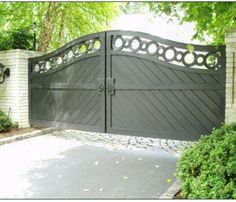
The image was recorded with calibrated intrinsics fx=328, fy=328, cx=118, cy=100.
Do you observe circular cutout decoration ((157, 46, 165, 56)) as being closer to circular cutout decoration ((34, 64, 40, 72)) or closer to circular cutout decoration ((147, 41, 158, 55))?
circular cutout decoration ((147, 41, 158, 55))

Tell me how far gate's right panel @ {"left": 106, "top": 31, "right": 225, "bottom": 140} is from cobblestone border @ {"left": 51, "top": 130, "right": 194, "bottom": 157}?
0.48 m

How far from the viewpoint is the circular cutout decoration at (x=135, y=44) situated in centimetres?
624

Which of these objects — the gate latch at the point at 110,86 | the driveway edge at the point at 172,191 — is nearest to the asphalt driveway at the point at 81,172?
the driveway edge at the point at 172,191

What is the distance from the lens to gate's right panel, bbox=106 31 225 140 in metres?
5.48

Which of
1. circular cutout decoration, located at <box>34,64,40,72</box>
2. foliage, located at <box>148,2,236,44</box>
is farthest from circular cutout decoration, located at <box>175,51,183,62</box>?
Answer: circular cutout decoration, located at <box>34,64,40,72</box>

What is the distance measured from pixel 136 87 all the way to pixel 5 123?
3.51 meters

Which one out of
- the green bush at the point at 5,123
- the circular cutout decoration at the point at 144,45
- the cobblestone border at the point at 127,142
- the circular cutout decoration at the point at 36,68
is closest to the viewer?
the circular cutout decoration at the point at 144,45

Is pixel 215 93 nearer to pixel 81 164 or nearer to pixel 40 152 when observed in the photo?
pixel 81 164

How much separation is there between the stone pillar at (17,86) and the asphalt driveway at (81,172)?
1332 millimetres

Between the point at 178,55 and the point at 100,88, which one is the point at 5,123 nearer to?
the point at 100,88

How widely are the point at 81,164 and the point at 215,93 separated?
2.51m

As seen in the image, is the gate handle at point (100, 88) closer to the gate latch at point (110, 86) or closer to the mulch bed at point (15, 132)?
the gate latch at point (110, 86)

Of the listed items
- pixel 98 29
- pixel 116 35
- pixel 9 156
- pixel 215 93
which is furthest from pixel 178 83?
pixel 98 29

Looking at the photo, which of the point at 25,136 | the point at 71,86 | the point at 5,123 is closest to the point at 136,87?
the point at 71,86
